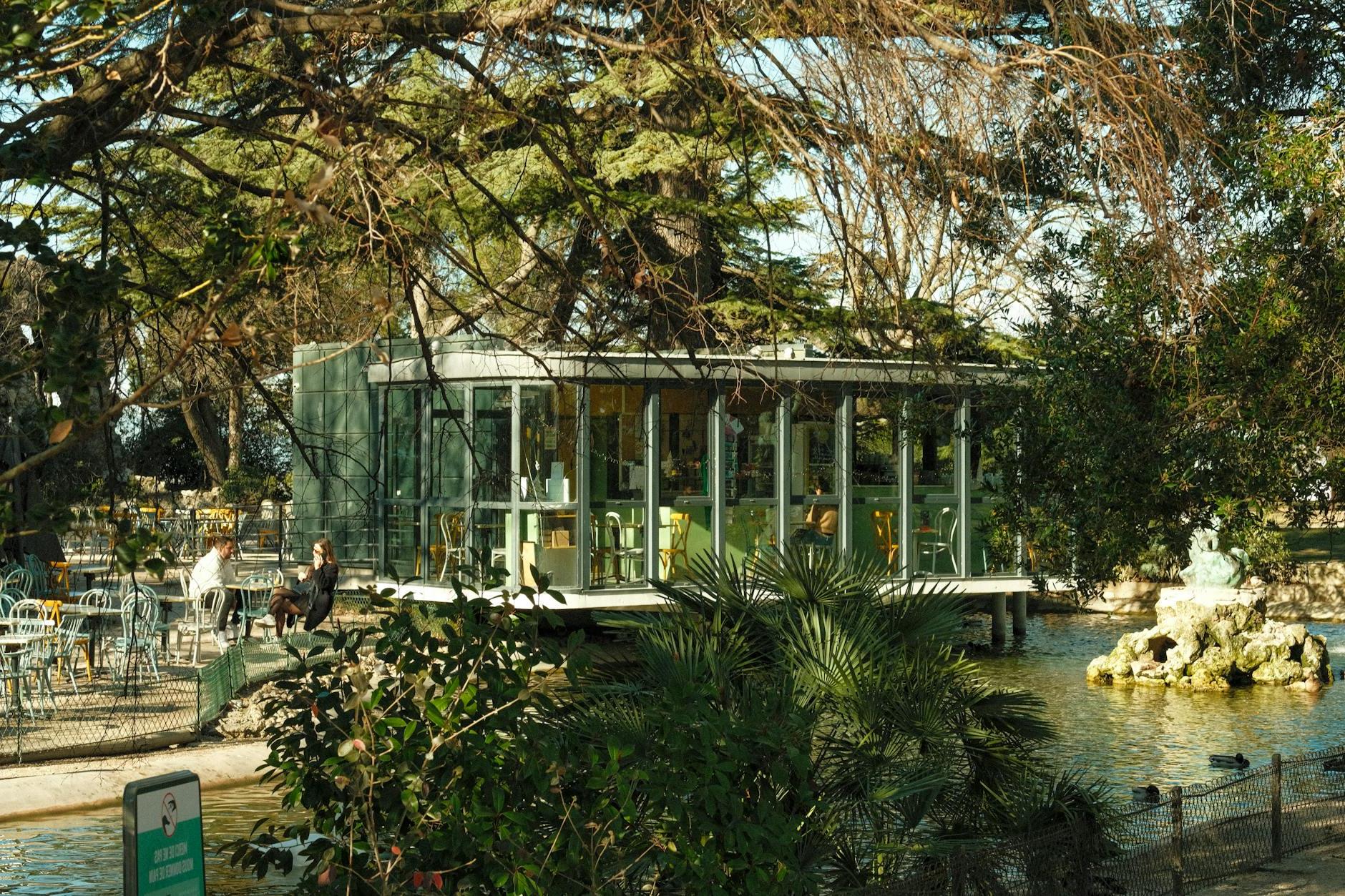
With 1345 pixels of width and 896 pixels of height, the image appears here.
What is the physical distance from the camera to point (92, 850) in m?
10.2

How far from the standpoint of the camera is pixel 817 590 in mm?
8133

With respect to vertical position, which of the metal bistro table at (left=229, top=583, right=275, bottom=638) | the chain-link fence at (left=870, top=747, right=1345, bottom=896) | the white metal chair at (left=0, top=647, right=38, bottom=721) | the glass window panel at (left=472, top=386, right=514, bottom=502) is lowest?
the chain-link fence at (left=870, top=747, right=1345, bottom=896)

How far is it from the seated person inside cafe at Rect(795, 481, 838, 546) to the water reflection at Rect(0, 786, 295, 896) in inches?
409

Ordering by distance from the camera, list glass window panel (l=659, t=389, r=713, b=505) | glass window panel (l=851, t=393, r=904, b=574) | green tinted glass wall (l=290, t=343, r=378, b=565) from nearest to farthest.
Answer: glass window panel (l=659, t=389, r=713, b=505)
glass window panel (l=851, t=393, r=904, b=574)
green tinted glass wall (l=290, t=343, r=378, b=565)

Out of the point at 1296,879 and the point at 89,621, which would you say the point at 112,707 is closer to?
the point at 89,621

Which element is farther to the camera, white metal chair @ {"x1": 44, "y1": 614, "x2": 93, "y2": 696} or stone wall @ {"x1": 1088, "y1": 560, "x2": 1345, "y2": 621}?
stone wall @ {"x1": 1088, "y1": 560, "x2": 1345, "y2": 621}

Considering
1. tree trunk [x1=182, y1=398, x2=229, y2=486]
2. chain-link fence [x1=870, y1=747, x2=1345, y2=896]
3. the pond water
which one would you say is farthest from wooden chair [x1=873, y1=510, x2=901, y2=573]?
tree trunk [x1=182, y1=398, x2=229, y2=486]

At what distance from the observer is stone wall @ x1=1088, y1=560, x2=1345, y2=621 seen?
29.0 metres

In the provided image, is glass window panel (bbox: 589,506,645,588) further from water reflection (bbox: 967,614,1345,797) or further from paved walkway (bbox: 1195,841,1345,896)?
paved walkway (bbox: 1195,841,1345,896)

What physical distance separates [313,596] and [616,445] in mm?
4279

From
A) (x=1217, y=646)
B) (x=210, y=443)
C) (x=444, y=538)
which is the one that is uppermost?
(x=210, y=443)

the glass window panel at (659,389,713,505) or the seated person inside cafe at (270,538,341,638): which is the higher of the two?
the glass window panel at (659,389,713,505)

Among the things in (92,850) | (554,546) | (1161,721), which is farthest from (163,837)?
(554,546)

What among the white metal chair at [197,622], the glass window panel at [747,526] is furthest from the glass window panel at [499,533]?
the white metal chair at [197,622]
